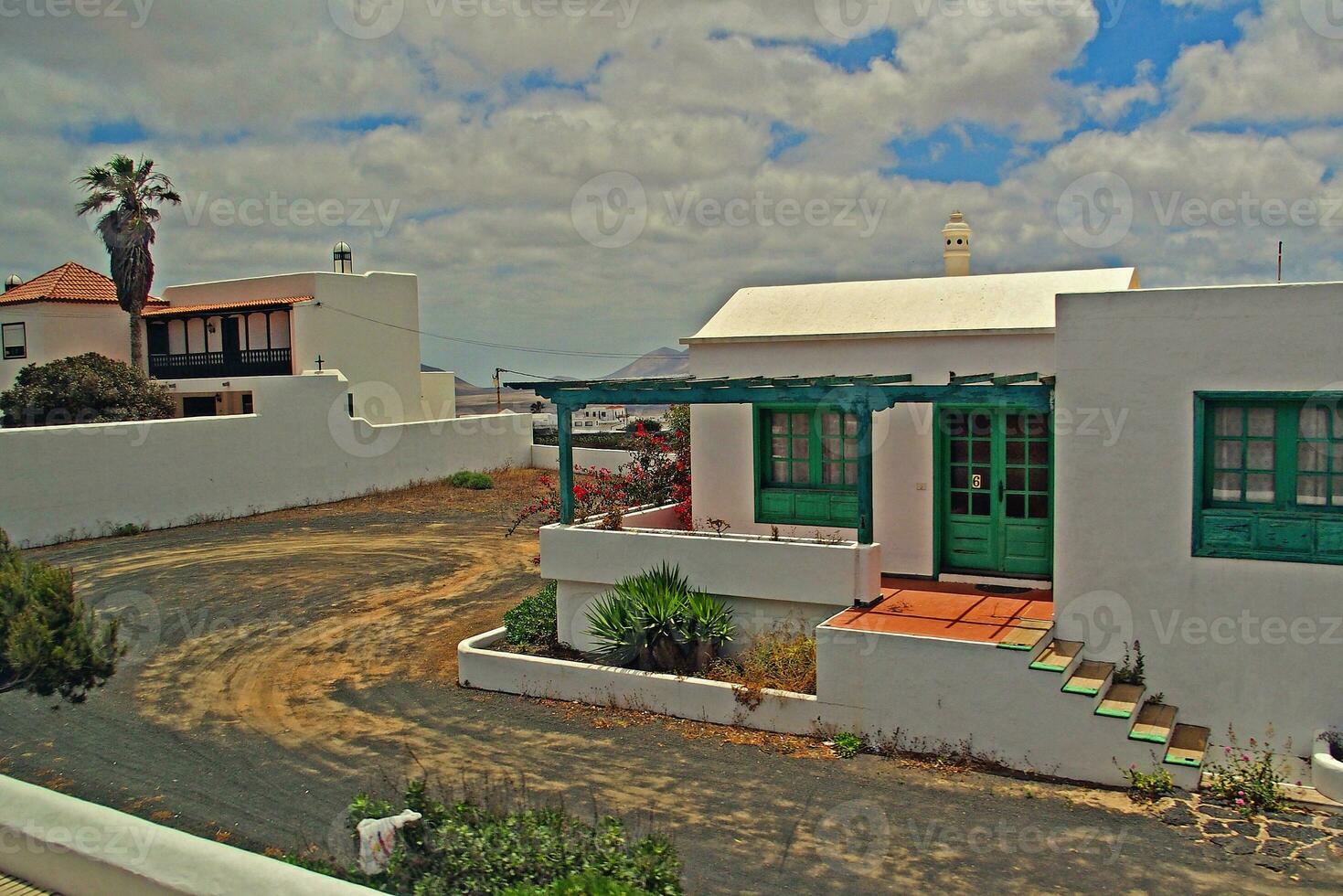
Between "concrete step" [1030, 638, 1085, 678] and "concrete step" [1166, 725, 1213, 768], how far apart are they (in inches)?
38.8

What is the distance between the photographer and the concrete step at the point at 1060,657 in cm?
904

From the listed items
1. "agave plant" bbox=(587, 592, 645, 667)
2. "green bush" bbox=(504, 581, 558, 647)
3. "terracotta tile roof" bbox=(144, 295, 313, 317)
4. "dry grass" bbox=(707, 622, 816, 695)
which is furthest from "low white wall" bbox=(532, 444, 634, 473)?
"dry grass" bbox=(707, 622, 816, 695)

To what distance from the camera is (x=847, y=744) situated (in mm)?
9766

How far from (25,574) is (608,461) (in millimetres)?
20908

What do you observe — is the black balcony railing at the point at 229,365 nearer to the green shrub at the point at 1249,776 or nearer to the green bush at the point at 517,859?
the green bush at the point at 517,859

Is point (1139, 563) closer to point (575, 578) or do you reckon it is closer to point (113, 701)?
point (575, 578)

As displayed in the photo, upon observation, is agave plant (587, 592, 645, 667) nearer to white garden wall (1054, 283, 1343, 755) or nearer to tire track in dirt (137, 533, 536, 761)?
tire track in dirt (137, 533, 536, 761)

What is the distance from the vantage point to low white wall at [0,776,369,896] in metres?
5.27

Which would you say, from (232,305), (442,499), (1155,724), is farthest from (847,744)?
(232,305)

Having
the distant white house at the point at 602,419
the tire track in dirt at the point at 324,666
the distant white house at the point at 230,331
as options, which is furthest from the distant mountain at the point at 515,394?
the tire track in dirt at the point at 324,666

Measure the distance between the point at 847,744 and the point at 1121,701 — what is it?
2.41 meters

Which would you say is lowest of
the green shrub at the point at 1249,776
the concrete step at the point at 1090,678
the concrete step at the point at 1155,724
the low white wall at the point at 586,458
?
the green shrub at the point at 1249,776

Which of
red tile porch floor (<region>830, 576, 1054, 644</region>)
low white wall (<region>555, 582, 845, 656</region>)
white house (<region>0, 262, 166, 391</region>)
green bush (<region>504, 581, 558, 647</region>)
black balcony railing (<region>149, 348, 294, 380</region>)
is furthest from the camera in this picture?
black balcony railing (<region>149, 348, 294, 380</region>)

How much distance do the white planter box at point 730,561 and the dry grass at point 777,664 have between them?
399 millimetres
